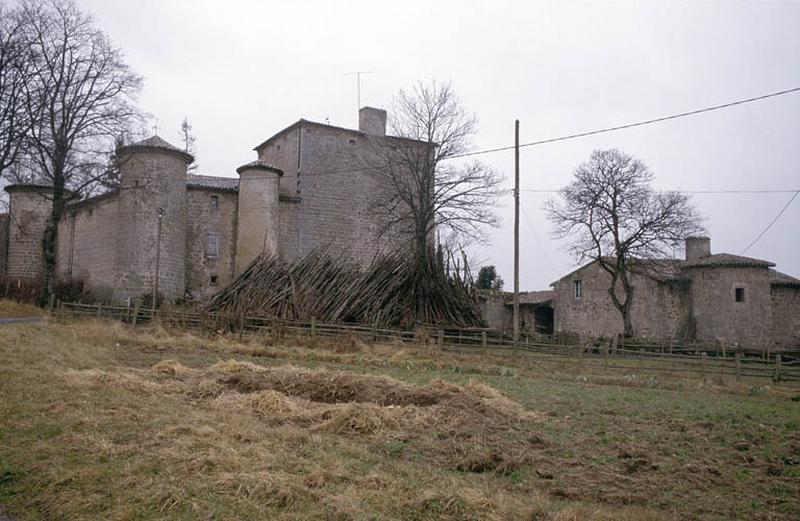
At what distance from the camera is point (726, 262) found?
35906 millimetres

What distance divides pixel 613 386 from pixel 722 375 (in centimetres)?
471

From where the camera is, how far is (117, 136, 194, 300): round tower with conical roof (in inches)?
1133

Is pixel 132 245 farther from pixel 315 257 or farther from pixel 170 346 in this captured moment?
pixel 170 346

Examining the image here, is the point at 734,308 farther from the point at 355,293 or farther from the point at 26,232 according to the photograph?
the point at 26,232

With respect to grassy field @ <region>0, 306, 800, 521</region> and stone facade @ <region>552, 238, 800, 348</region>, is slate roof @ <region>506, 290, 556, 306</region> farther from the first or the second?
grassy field @ <region>0, 306, 800, 521</region>

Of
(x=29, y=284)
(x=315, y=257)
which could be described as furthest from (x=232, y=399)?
(x=29, y=284)

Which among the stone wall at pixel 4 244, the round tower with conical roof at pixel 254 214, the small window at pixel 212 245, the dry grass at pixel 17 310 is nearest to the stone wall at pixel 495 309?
the round tower with conical roof at pixel 254 214

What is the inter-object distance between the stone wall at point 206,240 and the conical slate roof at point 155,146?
186cm

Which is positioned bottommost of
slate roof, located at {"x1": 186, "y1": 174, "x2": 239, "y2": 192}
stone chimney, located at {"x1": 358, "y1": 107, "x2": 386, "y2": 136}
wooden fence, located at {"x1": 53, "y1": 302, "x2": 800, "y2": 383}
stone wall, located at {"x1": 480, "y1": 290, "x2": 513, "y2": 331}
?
wooden fence, located at {"x1": 53, "y1": 302, "x2": 800, "y2": 383}

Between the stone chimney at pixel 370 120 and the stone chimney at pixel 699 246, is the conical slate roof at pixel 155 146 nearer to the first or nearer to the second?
the stone chimney at pixel 370 120

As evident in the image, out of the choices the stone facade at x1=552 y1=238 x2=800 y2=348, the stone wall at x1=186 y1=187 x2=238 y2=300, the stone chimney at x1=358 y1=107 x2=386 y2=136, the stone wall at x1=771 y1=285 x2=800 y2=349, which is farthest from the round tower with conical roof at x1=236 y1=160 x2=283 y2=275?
the stone wall at x1=771 y1=285 x2=800 y2=349

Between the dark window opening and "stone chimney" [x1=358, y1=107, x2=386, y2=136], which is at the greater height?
"stone chimney" [x1=358, y1=107, x2=386, y2=136]

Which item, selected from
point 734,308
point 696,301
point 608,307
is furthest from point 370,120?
point 734,308

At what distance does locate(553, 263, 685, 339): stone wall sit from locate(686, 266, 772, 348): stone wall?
152 cm
